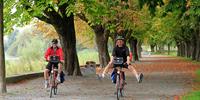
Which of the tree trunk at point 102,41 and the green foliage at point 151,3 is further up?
the green foliage at point 151,3

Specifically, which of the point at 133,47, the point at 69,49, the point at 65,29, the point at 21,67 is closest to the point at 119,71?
the point at 65,29

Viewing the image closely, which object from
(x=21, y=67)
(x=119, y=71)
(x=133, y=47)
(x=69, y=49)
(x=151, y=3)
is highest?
(x=151, y=3)

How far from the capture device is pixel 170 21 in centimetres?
5075

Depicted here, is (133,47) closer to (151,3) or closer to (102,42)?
(102,42)

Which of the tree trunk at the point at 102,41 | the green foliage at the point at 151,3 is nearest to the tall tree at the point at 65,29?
the green foliage at the point at 151,3

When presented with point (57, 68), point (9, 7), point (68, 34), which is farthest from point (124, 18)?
point (57, 68)

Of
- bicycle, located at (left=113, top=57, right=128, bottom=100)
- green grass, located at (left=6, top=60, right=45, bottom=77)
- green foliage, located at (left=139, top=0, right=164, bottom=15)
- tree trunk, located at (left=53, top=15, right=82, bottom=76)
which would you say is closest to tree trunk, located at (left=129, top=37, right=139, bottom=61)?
green grass, located at (left=6, top=60, right=45, bottom=77)

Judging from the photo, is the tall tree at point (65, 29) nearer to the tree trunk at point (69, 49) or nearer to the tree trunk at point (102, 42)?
the tree trunk at point (69, 49)

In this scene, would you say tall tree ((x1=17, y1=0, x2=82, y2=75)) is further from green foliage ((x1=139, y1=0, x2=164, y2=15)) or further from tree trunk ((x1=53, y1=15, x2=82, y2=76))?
green foliage ((x1=139, y1=0, x2=164, y2=15))

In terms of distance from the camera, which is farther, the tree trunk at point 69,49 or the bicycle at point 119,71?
the tree trunk at point 69,49

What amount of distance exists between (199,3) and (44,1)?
7138 mm

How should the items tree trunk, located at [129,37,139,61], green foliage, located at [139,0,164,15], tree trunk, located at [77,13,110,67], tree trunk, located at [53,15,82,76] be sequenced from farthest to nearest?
1. tree trunk, located at [129,37,139,61]
2. tree trunk, located at [77,13,110,67]
3. tree trunk, located at [53,15,82,76]
4. green foliage, located at [139,0,164,15]

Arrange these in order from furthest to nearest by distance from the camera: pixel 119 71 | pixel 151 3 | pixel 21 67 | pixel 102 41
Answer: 1. pixel 102 41
2. pixel 21 67
3. pixel 151 3
4. pixel 119 71

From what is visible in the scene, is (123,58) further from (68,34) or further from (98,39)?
(98,39)
